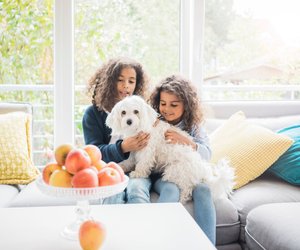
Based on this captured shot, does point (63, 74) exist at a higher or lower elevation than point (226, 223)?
higher

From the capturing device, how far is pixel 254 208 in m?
1.89

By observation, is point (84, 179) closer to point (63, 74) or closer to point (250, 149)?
point (250, 149)

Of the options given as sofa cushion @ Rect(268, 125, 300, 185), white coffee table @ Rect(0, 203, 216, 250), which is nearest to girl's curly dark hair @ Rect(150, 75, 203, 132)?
sofa cushion @ Rect(268, 125, 300, 185)

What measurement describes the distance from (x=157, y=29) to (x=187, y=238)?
2009 mm

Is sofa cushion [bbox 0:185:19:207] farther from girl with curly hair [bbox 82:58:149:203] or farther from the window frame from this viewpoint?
the window frame

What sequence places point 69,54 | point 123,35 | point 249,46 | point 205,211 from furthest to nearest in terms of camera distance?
1. point 249,46
2. point 123,35
3. point 69,54
4. point 205,211

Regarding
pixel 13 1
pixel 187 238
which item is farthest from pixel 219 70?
pixel 187 238

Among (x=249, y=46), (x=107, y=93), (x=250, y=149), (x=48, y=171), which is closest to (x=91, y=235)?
(x=48, y=171)

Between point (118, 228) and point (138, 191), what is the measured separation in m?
0.46

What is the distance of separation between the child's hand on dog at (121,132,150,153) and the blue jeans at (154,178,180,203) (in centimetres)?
22

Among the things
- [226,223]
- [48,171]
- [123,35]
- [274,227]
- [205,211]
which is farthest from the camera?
[123,35]

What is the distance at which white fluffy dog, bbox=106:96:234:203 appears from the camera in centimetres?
189

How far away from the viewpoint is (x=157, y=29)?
117 inches

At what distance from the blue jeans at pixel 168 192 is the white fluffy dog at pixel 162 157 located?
0.03m
